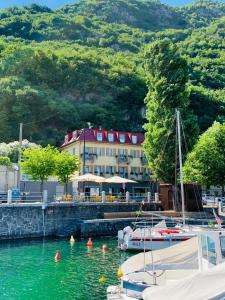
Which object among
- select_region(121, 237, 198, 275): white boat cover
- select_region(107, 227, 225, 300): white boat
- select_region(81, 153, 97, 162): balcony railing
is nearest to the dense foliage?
select_region(81, 153, 97, 162): balcony railing

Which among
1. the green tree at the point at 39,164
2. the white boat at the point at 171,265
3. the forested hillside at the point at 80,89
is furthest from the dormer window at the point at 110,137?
the white boat at the point at 171,265

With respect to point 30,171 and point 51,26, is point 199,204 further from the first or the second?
point 51,26

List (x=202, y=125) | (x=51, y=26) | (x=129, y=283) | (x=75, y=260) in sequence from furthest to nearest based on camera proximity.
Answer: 1. (x=51, y=26)
2. (x=202, y=125)
3. (x=75, y=260)
4. (x=129, y=283)

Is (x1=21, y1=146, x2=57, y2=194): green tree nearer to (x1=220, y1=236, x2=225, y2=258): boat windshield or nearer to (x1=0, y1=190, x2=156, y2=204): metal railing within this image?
(x1=0, y1=190, x2=156, y2=204): metal railing

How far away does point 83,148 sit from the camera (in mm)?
63719

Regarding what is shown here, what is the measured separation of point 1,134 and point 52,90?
65.1ft

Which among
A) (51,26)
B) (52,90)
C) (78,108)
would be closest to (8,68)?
(52,90)

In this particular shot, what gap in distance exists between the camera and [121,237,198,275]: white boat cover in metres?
16.7

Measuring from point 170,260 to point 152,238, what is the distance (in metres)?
11.1

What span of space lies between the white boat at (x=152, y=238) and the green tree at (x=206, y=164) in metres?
16.7

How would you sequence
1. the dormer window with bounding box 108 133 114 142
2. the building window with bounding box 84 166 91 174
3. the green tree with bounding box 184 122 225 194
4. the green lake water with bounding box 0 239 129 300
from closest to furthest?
the green lake water with bounding box 0 239 129 300 → the green tree with bounding box 184 122 225 194 → the building window with bounding box 84 166 91 174 → the dormer window with bounding box 108 133 114 142

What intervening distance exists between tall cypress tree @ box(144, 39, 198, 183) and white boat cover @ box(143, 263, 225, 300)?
40.3 m

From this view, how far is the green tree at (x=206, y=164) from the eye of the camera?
46.6 meters

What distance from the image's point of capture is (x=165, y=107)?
53.1 m
